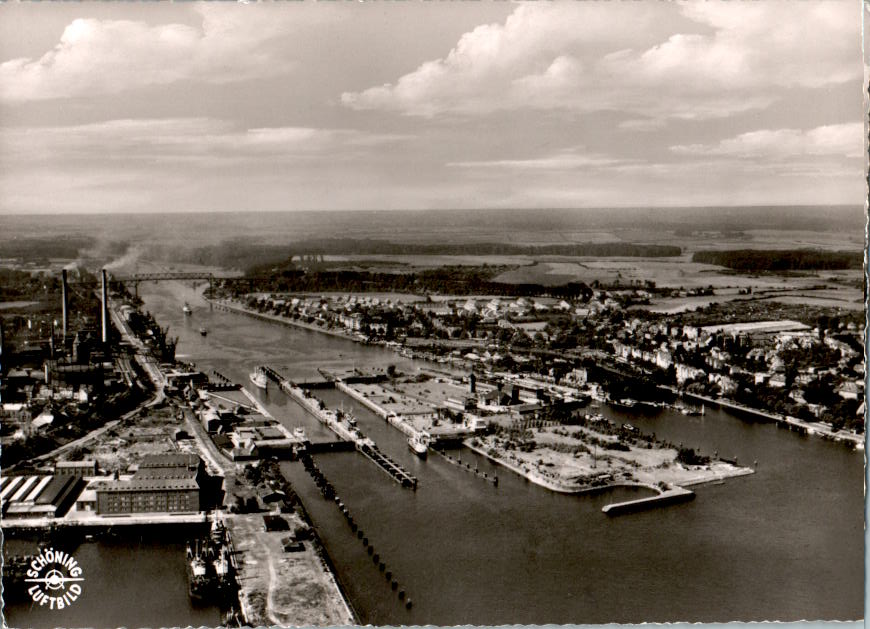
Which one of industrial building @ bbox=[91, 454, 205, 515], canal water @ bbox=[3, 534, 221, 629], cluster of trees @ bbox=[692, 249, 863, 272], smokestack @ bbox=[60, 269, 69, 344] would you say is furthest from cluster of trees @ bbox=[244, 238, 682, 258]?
canal water @ bbox=[3, 534, 221, 629]

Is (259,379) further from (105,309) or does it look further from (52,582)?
(52,582)

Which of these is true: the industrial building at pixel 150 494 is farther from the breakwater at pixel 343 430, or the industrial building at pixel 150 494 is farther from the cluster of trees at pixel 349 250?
the cluster of trees at pixel 349 250

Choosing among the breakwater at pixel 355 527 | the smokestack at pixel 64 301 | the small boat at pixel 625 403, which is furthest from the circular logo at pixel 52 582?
the small boat at pixel 625 403

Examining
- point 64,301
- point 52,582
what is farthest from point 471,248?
point 52,582

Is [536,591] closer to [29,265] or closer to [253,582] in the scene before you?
[253,582]

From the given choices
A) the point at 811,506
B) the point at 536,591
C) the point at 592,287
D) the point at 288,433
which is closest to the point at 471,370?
the point at 592,287

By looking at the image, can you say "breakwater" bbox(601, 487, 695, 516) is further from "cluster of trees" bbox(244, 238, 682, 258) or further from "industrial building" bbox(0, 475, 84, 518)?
"industrial building" bbox(0, 475, 84, 518)
